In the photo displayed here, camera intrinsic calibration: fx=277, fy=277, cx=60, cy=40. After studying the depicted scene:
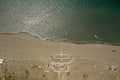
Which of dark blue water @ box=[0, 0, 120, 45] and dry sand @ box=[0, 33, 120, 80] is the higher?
dark blue water @ box=[0, 0, 120, 45]

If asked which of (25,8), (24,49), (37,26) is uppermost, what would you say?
(25,8)

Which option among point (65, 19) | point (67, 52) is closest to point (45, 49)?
point (67, 52)

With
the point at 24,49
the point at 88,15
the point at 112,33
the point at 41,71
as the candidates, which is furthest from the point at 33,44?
the point at 112,33

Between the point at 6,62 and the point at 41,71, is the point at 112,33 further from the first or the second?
the point at 6,62

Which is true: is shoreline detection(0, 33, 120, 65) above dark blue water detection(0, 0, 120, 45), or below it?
below

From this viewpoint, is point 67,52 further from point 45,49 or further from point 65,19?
point 65,19
